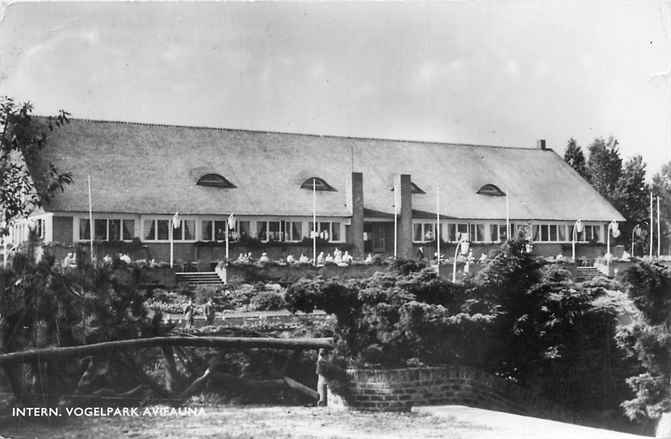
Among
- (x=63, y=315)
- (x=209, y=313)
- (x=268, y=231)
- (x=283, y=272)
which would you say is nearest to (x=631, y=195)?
(x=268, y=231)

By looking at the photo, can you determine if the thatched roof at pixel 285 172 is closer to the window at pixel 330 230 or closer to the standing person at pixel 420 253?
the window at pixel 330 230

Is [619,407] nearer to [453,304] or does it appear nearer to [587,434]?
[453,304]

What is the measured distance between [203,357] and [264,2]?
697cm

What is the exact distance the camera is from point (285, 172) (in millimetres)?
39500

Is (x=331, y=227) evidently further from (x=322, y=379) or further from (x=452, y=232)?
(x=322, y=379)

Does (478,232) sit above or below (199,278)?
above

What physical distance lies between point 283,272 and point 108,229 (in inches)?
312

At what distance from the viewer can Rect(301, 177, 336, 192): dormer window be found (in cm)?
3897

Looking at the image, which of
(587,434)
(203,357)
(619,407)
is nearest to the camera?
(587,434)

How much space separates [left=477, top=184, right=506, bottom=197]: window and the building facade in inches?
2.7

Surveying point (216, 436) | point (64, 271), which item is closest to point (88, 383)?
point (64, 271)

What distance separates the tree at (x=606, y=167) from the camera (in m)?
55.6

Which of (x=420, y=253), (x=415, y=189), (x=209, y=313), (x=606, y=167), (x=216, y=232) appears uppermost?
(x=606, y=167)

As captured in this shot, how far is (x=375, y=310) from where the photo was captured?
1435 cm
